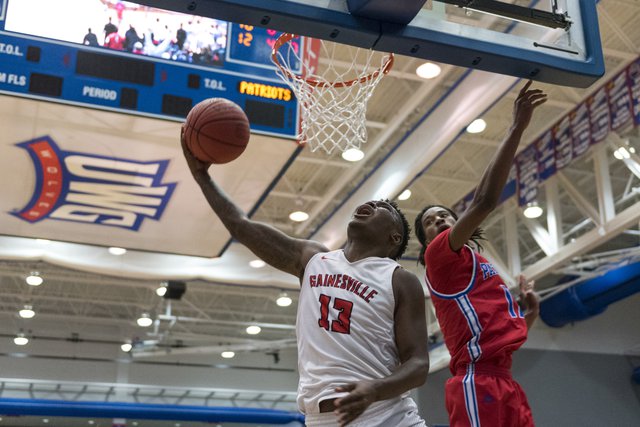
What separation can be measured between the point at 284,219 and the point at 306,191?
1.64 meters

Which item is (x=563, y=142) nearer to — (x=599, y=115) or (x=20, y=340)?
(x=599, y=115)

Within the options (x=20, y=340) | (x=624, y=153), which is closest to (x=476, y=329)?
(x=624, y=153)

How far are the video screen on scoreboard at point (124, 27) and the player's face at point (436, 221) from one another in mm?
3783

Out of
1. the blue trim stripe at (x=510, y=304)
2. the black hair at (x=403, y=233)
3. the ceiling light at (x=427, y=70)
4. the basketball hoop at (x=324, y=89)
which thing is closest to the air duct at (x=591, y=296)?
the ceiling light at (x=427, y=70)

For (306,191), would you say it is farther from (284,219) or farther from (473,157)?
(473,157)

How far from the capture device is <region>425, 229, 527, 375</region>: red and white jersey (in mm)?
3545

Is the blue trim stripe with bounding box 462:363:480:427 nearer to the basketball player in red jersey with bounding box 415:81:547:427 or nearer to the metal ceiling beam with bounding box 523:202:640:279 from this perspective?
the basketball player in red jersey with bounding box 415:81:547:427

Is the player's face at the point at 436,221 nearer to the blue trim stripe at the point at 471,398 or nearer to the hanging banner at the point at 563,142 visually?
the blue trim stripe at the point at 471,398

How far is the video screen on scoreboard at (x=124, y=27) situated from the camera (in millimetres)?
6805

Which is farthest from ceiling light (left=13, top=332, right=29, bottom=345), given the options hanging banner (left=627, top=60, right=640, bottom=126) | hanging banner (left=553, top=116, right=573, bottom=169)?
hanging banner (left=627, top=60, right=640, bottom=126)

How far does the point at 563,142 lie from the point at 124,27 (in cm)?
674

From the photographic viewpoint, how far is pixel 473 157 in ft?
49.6

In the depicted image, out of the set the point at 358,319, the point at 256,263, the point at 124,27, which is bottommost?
the point at 358,319

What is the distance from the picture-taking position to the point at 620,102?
9898 millimetres
